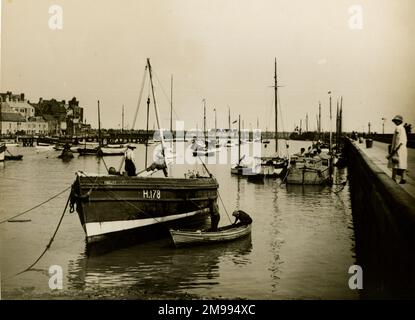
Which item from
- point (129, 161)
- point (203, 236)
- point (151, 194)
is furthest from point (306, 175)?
point (203, 236)

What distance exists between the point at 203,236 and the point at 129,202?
3324 mm

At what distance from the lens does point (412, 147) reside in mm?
32531

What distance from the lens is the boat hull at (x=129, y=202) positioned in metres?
19.7

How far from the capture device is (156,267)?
17875mm

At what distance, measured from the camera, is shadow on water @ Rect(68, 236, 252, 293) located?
15750mm

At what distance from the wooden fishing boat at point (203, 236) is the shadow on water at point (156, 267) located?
0.25m

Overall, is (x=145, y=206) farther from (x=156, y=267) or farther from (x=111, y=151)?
(x=111, y=151)

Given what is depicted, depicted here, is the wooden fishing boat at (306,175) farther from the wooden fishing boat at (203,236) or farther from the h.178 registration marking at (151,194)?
the h.178 registration marking at (151,194)

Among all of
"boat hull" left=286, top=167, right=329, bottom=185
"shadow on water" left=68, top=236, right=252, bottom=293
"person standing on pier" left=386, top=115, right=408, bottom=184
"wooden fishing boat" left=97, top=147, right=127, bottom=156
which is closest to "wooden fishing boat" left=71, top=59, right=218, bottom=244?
"shadow on water" left=68, top=236, right=252, bottom=293

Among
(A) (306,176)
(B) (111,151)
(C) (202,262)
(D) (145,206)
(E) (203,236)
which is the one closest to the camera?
(C) (202,262)

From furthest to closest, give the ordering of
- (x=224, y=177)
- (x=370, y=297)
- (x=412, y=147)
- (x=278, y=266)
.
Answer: (x=224, y=177) → (x=412, y=147) → (x=278, y=266) → (x=370, y=297)

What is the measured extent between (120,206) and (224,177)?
36684 mm
